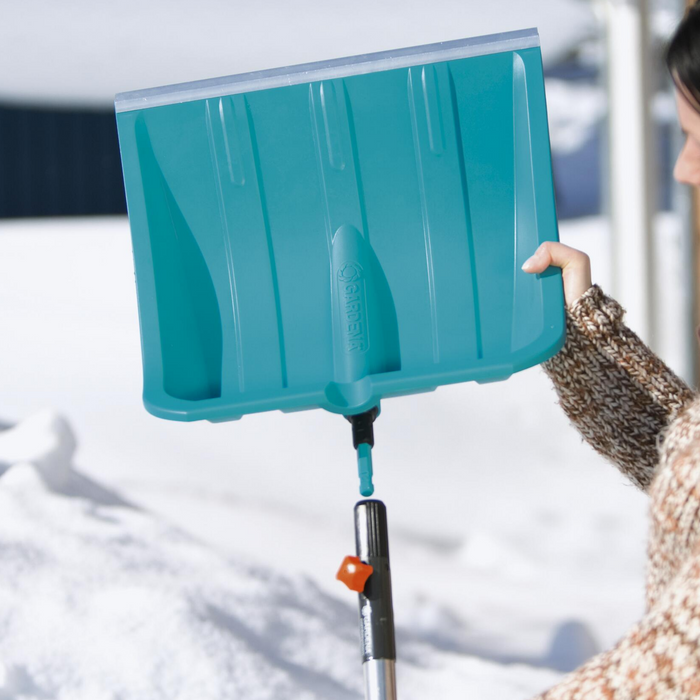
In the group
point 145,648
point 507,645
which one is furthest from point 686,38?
point 507,645

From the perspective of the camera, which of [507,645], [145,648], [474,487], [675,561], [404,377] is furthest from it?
[474,487]

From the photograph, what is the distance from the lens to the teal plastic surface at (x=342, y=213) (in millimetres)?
887

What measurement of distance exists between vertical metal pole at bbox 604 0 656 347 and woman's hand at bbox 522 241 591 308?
1.87 metres

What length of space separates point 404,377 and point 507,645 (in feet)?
3.66

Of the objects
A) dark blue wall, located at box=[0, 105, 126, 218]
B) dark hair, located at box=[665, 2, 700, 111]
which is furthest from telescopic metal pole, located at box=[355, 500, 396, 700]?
dark blue wall, located at box=[0, 105, 126, 218]

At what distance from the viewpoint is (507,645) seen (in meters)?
1.72

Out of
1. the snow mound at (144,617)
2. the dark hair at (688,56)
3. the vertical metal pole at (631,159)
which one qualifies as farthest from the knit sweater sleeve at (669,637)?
the vertical metal pole at (631,159)

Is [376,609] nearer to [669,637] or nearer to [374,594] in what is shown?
[374,594]

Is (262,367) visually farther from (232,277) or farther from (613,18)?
(613,18)

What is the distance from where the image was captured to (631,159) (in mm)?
2613

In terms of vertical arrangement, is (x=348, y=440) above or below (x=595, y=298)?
below

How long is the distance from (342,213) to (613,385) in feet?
1.22

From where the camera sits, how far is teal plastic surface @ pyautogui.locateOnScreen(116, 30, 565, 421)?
89 cm

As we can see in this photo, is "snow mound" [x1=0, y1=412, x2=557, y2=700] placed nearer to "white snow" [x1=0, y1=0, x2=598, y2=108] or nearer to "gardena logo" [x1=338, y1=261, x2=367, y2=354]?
"gardena logo" [x1=338, y1=261, x2=367, y2=354]
